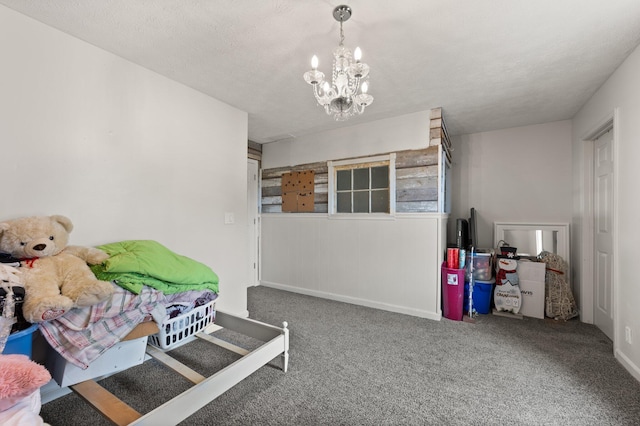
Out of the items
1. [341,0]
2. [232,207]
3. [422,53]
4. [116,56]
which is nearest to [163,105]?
[116,56]

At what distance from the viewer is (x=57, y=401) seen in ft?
5.59

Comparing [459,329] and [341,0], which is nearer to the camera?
[341,0]

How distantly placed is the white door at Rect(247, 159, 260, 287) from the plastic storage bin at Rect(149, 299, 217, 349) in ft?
8.46

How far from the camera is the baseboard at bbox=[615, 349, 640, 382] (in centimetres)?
196

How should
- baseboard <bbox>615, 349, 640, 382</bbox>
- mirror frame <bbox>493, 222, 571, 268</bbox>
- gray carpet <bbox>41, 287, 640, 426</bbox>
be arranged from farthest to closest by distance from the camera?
mirror frame <bbox>493, 222, 571, 268</bbox>
baseboard <bbox>615, 349, 640, 382</bbox>
gray carpet <bbox>41, 287, 640, 426</bbox>

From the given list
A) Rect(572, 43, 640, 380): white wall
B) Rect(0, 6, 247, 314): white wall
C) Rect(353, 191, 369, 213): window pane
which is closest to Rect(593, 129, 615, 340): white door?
Rect(572, 43, 640, 380): white wall

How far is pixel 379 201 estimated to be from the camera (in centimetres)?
354

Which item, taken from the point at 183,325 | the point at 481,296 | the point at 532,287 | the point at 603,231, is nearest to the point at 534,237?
the point at 532,287

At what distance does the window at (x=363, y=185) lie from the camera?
3453 mm

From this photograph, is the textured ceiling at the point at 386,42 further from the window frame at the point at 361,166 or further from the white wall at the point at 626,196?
the window frame at the point at 361,166

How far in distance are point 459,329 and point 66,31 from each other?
13.0 ft

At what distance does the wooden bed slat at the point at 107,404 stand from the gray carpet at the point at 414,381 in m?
0.32

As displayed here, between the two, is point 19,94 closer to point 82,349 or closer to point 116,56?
point 116,56

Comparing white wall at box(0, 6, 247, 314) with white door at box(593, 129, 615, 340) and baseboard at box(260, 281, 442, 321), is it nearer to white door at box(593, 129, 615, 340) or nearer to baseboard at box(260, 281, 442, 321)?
baseboard at box(260, 281, 442, 321)
